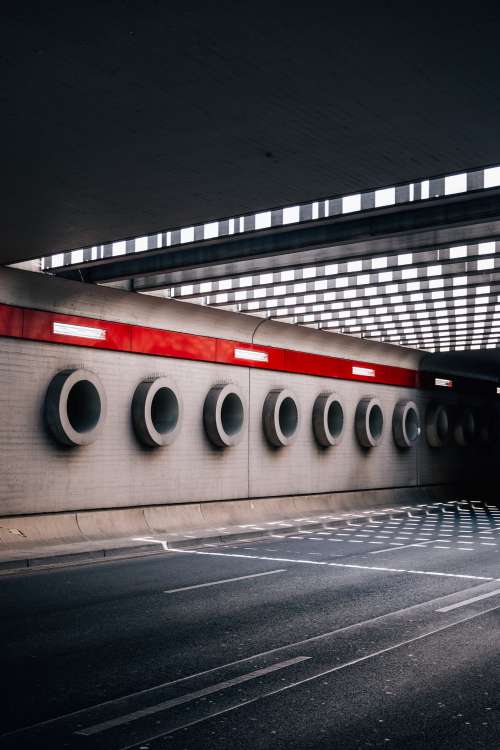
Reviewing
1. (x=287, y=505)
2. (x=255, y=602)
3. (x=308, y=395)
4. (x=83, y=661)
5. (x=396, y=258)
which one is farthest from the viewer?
(x=308, y=395)

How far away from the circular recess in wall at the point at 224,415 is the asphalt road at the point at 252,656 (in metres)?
5.88

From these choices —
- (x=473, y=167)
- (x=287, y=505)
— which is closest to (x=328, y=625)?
(x=473, y=167)

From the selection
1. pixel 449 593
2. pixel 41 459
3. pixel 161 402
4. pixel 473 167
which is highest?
pixel 473 167

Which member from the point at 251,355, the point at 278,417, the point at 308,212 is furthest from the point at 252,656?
the point at 278,417

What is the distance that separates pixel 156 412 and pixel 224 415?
8.27 feet

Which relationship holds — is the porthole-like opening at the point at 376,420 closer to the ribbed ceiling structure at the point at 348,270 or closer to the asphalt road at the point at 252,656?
the ribbed ceiling structure at the point at 348,270

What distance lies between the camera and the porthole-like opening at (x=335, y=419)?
23.5 meters

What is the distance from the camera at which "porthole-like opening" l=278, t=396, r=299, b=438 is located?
2148cm

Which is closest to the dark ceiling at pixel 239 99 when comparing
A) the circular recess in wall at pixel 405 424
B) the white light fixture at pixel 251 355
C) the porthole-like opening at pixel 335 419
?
the white light fixture at pixel 251 355

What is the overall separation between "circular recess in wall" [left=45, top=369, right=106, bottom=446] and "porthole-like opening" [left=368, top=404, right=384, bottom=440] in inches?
457

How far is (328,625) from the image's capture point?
26.9 ft

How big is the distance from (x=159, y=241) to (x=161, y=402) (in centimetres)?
574

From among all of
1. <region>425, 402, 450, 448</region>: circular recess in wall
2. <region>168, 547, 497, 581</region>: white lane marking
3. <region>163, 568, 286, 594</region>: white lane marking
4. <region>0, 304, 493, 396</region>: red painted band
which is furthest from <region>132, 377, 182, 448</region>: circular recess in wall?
<region>425, 402, 450, 448</region>: circular recess in wall

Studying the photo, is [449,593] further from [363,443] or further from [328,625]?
[363,443]
